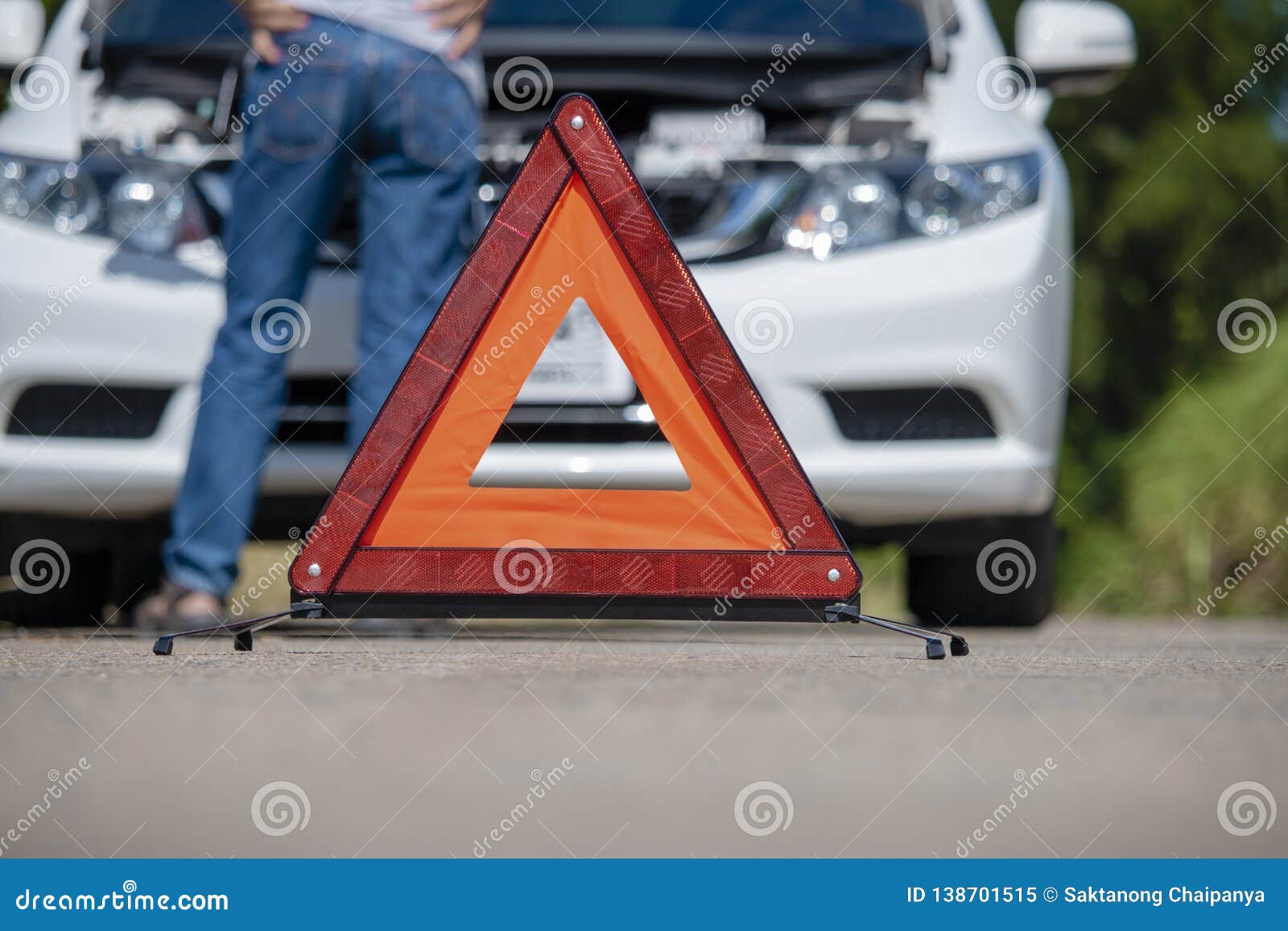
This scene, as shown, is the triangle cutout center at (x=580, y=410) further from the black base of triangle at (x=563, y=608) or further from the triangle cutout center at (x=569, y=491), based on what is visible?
the black base of triangle at (x=563, y=608)

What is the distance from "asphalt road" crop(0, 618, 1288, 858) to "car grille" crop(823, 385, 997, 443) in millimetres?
1347

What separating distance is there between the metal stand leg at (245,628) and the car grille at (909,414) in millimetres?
1309

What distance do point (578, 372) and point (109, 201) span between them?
1.13 meters

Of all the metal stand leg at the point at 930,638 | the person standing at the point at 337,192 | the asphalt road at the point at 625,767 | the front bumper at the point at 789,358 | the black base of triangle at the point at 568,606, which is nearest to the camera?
Result: the asphalt road at the point at 625,767

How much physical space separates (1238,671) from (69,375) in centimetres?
240

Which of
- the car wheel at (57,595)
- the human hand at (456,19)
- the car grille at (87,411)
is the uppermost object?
the human hand at (456,19)

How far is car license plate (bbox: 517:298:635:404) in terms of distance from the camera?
3.38 meters

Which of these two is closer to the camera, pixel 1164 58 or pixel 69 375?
pixel 69 375

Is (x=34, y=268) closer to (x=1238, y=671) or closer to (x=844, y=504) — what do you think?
(x=844, y=504)

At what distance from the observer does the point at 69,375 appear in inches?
134

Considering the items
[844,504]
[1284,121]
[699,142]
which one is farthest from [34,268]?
[1284,121]

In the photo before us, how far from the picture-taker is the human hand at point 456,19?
323cm

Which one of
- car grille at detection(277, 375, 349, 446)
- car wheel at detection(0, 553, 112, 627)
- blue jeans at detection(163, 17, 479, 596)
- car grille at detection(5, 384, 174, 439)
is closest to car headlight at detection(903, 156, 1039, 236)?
blue jeans at detection(163, 17, 479, 596)

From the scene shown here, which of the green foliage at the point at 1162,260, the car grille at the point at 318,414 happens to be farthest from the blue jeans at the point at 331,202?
the green foliage at the point at 1162,260
